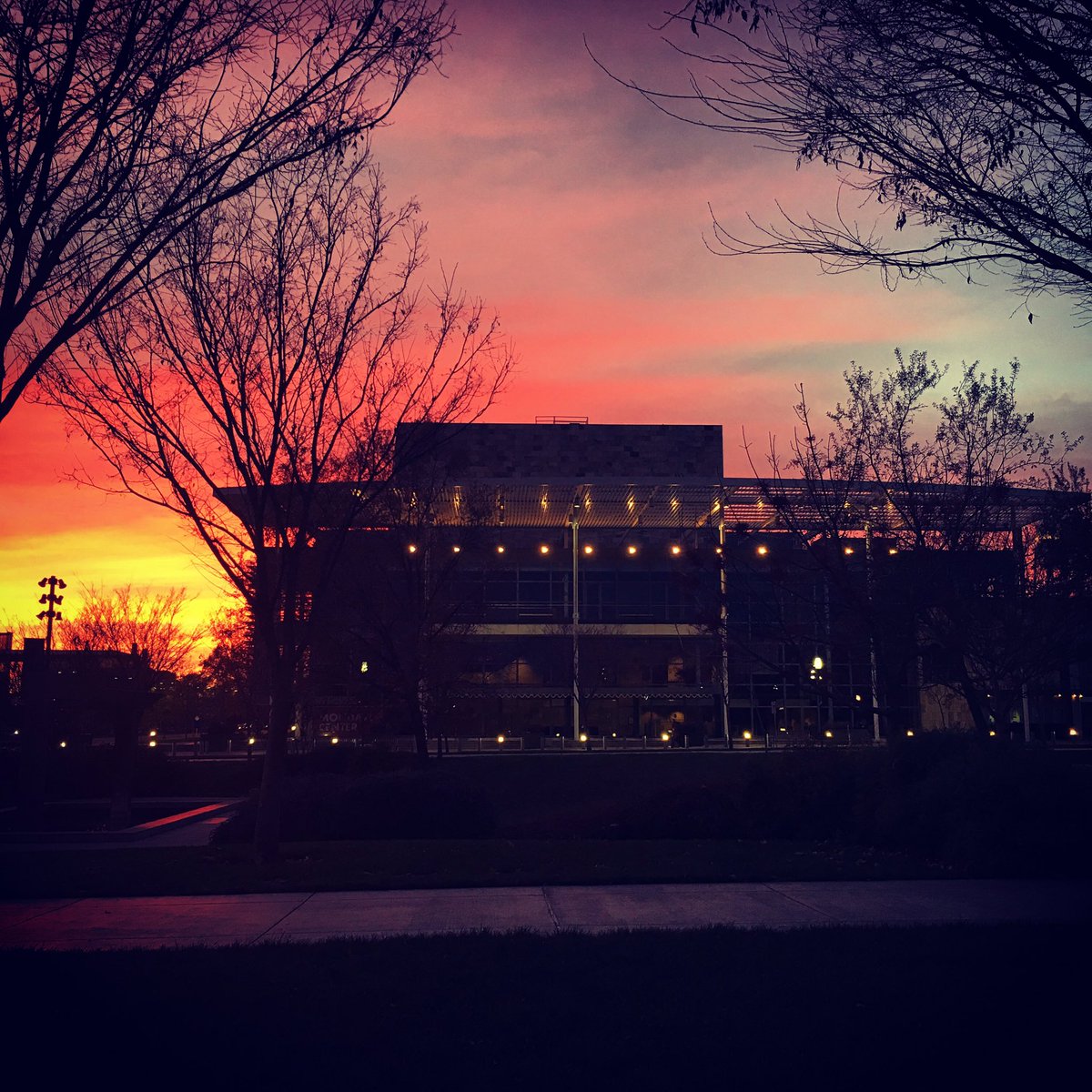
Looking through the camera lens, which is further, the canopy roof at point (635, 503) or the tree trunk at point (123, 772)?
the tree trunk at point (123, 772)

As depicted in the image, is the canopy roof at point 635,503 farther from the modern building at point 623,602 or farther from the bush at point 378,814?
the bush at point 378,814

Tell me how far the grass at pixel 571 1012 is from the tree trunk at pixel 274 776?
18.6 feet

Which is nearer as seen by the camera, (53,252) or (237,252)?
(53,252)

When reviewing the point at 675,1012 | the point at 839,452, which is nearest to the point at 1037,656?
the point at 839,452

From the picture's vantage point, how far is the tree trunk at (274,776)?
43.7 ft

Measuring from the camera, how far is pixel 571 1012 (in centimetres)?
613

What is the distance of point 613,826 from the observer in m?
18.8

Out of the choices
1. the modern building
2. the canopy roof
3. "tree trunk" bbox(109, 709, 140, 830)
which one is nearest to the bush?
"tree trunk" bbox(109, 709, 140, 830)

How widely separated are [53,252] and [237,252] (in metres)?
5.77

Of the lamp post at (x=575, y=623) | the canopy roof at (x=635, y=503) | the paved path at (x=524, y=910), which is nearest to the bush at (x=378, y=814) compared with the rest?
the canopy roof at (x=635, y=503)

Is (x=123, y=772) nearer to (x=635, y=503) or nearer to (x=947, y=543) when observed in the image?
(x=947, y=543)

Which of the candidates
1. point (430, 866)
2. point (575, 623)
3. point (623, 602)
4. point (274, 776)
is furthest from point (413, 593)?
point (623, 602)

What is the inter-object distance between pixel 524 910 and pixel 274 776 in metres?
5.07

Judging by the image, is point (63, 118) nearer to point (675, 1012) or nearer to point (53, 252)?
point (53, 252)
